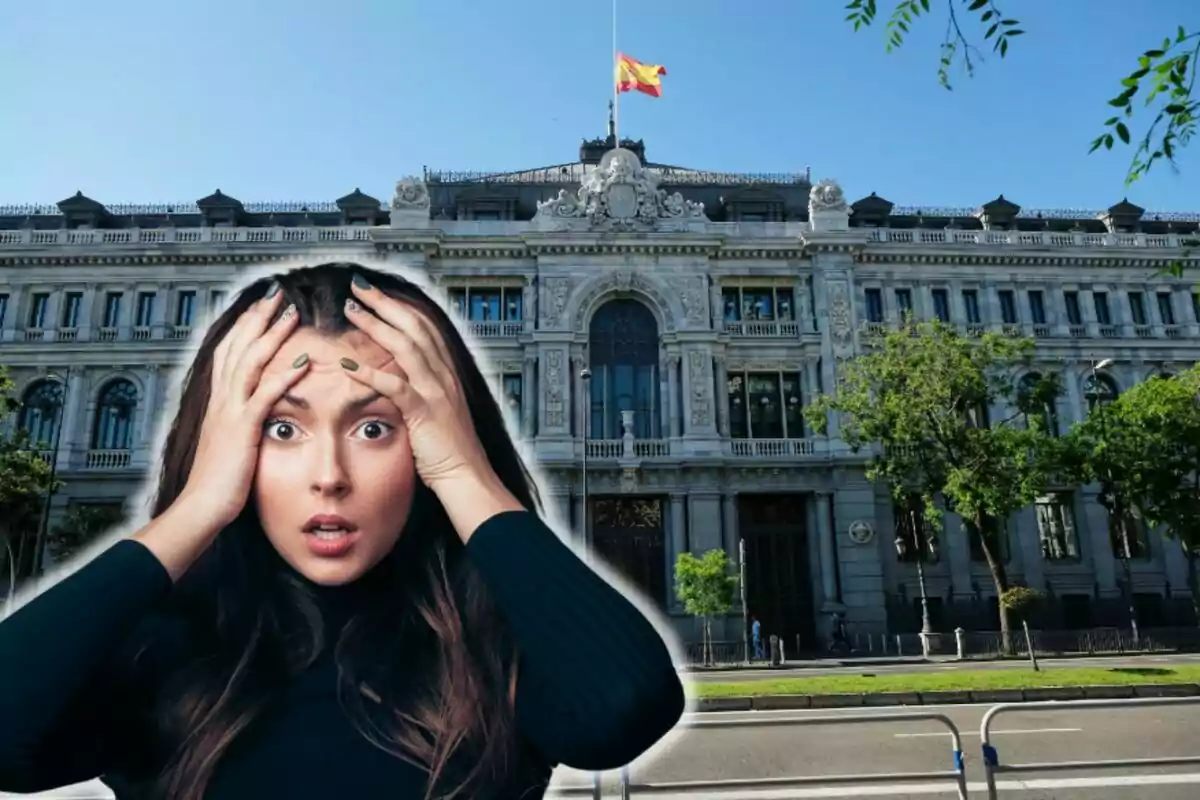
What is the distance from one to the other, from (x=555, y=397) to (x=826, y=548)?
12.3 meters

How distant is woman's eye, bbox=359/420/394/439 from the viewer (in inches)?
94.2

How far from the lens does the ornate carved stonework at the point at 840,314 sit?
33062 mm

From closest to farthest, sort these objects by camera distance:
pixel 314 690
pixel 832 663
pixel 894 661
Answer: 1. pixel 314 690
2. pixel 832 663
3. pixel 894 661

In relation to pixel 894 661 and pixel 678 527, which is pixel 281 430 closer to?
pixel 894 661

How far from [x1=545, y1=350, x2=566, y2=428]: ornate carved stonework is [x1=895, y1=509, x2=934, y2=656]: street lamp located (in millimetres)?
13785

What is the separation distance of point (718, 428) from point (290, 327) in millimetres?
30001

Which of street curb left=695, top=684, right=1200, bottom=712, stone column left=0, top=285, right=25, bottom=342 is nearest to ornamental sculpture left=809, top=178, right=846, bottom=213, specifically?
street curb left=695, top=684, right=1200, bottom=712

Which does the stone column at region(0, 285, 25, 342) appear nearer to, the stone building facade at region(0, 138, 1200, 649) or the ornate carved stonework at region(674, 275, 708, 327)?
the stone building facade at region(0, 138, 1200, 649)

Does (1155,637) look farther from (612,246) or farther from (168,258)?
(168,258)

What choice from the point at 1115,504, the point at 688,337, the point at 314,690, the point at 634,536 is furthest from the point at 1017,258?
the point at 314,690

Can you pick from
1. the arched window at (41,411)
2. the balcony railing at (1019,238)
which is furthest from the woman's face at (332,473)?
the balcony railing at (1019,238)

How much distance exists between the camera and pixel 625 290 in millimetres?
32625

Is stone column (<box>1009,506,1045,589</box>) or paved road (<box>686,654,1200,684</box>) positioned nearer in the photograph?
paved road (<box>686,654,1200,684</box>)

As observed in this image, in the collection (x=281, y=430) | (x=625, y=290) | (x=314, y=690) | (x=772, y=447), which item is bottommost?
(x=314, y=690)
